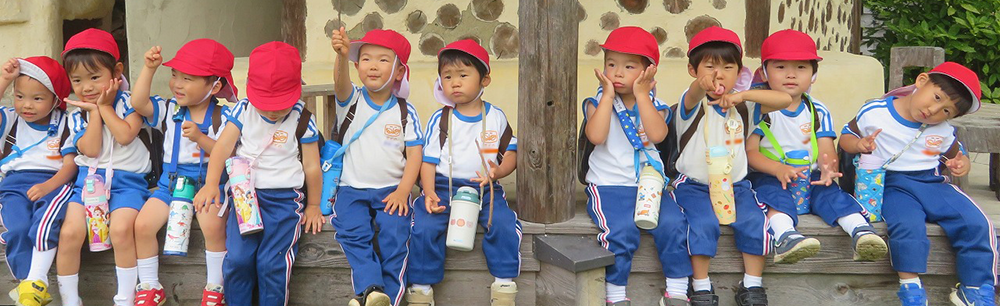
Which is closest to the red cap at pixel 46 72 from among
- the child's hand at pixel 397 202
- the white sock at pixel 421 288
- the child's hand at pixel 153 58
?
the child's hand at pixel 153 58

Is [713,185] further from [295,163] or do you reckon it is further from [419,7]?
[419,7]

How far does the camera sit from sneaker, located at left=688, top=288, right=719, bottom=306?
12.4 ft

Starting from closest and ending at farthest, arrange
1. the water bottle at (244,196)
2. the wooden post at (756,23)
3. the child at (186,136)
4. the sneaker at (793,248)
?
the sneaker at (793,248) < the water bottle at (244,196) < the child at (186,136) < the wooden post at (756,23)

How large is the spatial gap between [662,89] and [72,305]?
359 centimetres

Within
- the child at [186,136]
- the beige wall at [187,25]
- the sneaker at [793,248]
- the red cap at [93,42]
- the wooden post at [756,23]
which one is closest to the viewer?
the sneaker at [793,248]

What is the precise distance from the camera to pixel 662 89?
5812 millimetres

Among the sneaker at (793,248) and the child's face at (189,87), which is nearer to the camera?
the sneaker at (793,248)

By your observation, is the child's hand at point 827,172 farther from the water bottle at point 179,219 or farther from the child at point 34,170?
the child at point 34,170

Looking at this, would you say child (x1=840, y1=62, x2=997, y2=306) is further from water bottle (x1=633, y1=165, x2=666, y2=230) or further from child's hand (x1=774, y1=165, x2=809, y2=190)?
water bottle (x1=633, y1=165, x2=666, y2=230)

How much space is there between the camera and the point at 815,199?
13.3 feet

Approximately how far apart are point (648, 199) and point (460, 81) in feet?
3.04

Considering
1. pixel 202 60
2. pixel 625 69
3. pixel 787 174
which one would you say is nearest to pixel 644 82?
pixel 625 69

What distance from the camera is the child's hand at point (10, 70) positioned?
3.91 metres

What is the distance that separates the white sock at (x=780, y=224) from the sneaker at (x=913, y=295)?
53 cm
